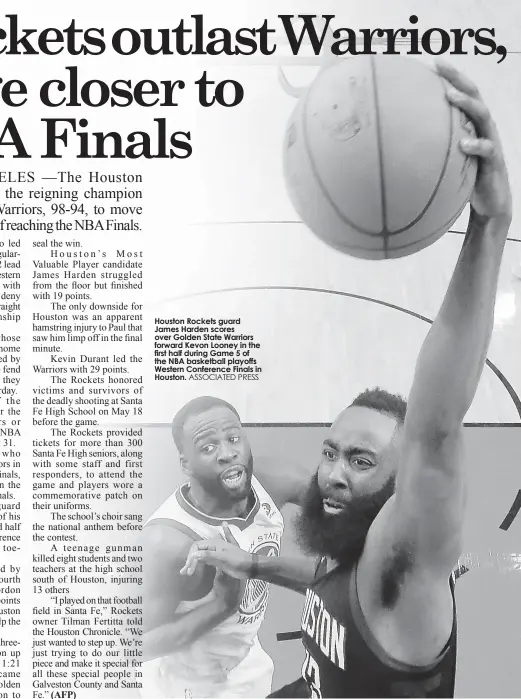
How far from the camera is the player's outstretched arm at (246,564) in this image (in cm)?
125

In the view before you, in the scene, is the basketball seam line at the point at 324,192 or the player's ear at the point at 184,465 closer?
the basketball seam line at the point at 324,192

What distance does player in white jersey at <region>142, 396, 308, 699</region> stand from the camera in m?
1.25

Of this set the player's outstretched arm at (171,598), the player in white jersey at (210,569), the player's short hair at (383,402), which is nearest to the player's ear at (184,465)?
the player in white jersey at (210,569)

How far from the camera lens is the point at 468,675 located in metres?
1.26

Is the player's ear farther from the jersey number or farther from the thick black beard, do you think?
the jersey number

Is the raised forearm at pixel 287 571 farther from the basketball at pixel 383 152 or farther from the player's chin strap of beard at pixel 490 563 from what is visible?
the basketball at pixel 383 152

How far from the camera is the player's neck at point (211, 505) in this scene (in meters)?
1.26

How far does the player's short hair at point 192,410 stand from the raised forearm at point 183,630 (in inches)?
11.2

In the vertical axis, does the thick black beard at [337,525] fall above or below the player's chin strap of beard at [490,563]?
above

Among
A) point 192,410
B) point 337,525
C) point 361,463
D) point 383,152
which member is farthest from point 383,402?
point 383,152

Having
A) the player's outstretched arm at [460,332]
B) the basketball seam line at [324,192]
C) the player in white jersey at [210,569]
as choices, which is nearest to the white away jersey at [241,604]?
the player in white jersey at [210,569]

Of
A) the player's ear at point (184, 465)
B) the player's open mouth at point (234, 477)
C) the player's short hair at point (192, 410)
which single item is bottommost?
the player's open mouth at point (234, 477)

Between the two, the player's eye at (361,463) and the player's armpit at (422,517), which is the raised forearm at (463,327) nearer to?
the player's armpit at (422,517)

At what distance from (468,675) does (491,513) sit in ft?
0.93
